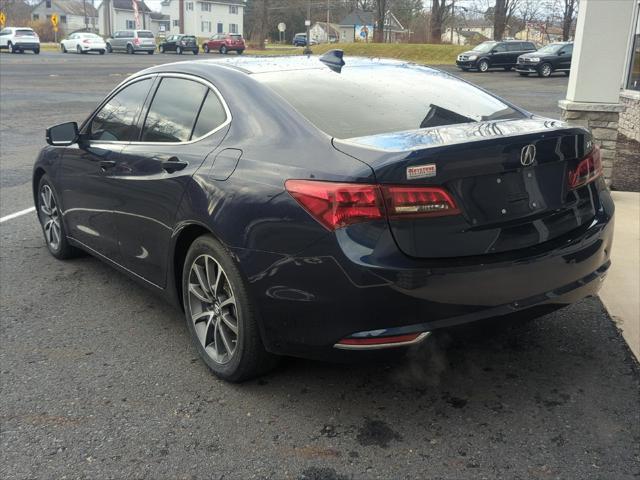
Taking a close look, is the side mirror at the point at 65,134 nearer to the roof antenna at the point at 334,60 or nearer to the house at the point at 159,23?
the roof antenna at the point at 334,60

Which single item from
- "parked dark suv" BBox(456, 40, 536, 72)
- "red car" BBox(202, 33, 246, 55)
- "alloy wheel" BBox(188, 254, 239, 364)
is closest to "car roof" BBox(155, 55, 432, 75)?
"alloy wheel" BBox(188, 254, 239, 364)

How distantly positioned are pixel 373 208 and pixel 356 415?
1048 mm

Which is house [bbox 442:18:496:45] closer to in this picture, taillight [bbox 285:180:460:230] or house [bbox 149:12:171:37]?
house [bbox 149:12:171:37]

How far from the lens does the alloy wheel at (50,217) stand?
5.36 metres

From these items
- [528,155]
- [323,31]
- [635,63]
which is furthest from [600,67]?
[323,31]

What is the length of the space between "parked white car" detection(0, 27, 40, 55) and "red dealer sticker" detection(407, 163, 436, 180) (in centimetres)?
5218

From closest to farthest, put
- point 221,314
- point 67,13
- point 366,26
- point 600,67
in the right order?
point 221,314
point 600,67
point 366,26
point 67,13

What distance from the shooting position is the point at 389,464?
272 cm

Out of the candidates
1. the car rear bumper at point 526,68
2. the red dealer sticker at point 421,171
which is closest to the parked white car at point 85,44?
the car rear bumper at point 526,68

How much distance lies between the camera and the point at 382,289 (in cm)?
267

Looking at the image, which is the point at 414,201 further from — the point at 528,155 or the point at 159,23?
the point at 159,23

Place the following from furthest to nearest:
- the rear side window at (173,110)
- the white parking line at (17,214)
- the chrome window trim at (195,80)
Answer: the white parking line at (17,214)
the rear side window at (173,110)
the chrome window trim at (195,80)

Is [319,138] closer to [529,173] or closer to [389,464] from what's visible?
[529,173]

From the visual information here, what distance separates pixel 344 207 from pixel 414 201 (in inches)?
11.3
